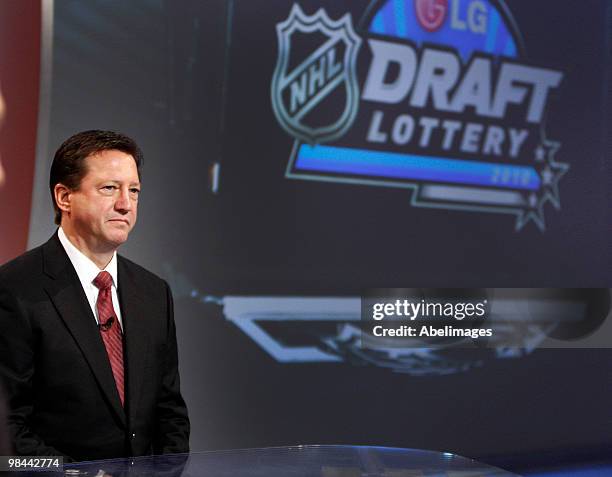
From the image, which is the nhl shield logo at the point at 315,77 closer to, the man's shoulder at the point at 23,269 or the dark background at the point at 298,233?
the dark background at the point at 298,233

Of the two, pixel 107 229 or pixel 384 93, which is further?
pixel 384 93

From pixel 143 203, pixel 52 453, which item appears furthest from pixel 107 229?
pixel 143 203

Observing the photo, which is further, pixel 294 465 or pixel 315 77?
pixel 315 77

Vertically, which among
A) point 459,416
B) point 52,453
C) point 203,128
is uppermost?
point 203,128

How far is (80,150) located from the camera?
1.71m

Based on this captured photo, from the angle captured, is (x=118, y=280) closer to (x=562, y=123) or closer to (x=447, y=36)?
(x=447, y=36)

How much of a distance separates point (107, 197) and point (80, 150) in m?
0.11

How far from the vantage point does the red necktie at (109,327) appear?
67.9 inches

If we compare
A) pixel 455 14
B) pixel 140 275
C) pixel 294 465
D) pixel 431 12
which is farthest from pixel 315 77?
pixel 294 465

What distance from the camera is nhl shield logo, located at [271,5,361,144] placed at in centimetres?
347

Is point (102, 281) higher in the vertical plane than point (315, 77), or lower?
lower

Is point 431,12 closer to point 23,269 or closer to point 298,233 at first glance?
point 298,233

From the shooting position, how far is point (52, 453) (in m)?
1.61

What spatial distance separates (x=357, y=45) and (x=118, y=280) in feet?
6.91
